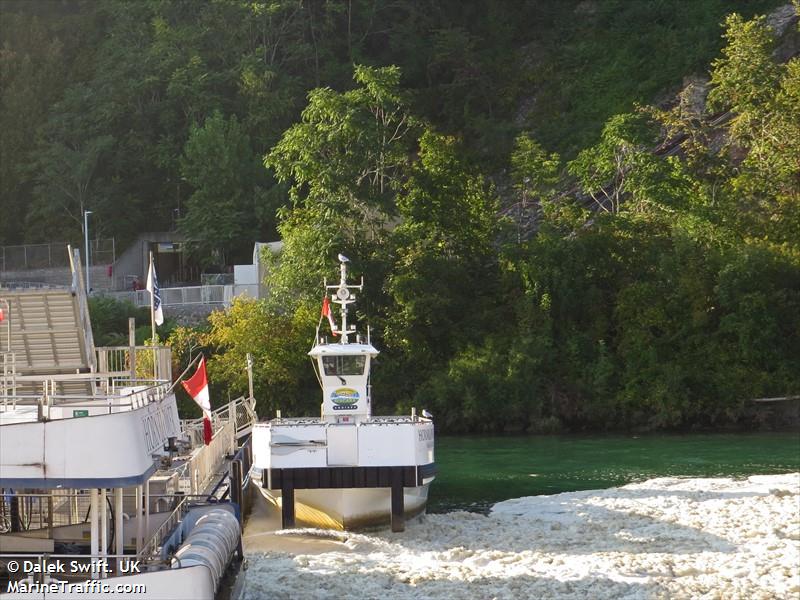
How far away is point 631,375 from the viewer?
1999 inches

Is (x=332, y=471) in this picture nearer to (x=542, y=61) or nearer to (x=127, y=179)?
(x=127, y=179)

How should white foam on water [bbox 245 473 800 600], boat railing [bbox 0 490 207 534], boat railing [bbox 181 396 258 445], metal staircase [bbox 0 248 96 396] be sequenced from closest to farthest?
boat railing [bbox 0 490 207 534] → white foam on water [bbox 245 473 800 600] → metal staircase [bbox 0 248 96 396] → boat railing [bbox 181 396 258 445]

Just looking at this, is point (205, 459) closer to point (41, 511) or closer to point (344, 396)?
point (344, 396)

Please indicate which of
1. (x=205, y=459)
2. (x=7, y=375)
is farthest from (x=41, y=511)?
(x=205, y=459)

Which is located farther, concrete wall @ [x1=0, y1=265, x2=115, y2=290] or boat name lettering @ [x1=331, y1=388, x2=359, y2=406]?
concrete wall @ [x1=0, y1=265, x2=115, y2=290]

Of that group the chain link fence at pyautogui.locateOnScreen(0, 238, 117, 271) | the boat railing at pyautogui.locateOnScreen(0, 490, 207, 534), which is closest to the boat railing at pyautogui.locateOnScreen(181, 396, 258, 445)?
the boat railing at pyautogui.locateOnScreen(0, 490, 207, 534)

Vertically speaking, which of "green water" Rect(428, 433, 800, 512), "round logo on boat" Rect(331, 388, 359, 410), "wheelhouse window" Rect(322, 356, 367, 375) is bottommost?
"green water" Rect(428, 433, 800, 512)

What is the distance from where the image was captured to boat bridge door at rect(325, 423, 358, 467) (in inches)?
1020

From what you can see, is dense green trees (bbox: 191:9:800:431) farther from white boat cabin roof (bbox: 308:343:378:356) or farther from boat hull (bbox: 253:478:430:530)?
boat hull (bbox: 253:478:430:530)

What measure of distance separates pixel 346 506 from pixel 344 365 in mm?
4215

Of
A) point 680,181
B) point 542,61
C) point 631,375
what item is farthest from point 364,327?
point 542,61

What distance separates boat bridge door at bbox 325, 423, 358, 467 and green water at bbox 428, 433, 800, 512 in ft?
18.3

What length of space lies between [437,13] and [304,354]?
28.2 m

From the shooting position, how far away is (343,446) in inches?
1021
